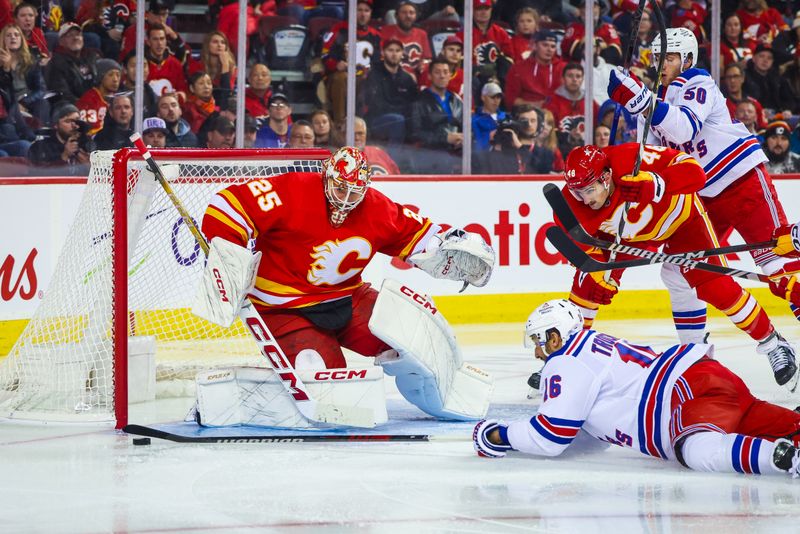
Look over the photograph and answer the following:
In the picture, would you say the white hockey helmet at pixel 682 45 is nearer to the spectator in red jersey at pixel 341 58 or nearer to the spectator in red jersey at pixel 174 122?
the spectator in red jersey at pixel 341 58

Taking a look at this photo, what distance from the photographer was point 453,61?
7074 millimetres

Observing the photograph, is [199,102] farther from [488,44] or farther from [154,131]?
[488,44]

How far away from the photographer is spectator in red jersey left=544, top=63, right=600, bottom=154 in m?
7.28

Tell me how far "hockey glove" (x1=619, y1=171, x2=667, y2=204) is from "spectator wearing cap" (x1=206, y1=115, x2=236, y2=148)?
9.23 feet


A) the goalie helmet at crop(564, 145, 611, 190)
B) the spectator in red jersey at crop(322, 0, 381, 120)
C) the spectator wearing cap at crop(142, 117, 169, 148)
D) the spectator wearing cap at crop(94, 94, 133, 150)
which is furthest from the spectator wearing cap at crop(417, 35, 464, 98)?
the goalie helmet at crop(564, 145, 611, 190)

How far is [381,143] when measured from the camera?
698 centimetres

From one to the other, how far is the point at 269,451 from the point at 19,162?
284 cm

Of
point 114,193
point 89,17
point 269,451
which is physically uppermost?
point 89,17

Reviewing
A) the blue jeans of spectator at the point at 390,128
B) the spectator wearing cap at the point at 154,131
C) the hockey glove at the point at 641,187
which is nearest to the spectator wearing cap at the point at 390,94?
the blue jeans of spectator at the point at 390,128

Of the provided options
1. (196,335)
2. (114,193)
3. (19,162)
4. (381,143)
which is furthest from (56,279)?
(381,143)

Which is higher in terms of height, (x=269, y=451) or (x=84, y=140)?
(x=84, y=140)

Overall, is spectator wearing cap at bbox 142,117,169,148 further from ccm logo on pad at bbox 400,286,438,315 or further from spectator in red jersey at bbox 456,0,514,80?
ccm logo on pad at bbox 400,286,438,315

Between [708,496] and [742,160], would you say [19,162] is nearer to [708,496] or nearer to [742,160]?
[742,160]

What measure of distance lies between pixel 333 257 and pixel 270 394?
47 cm
